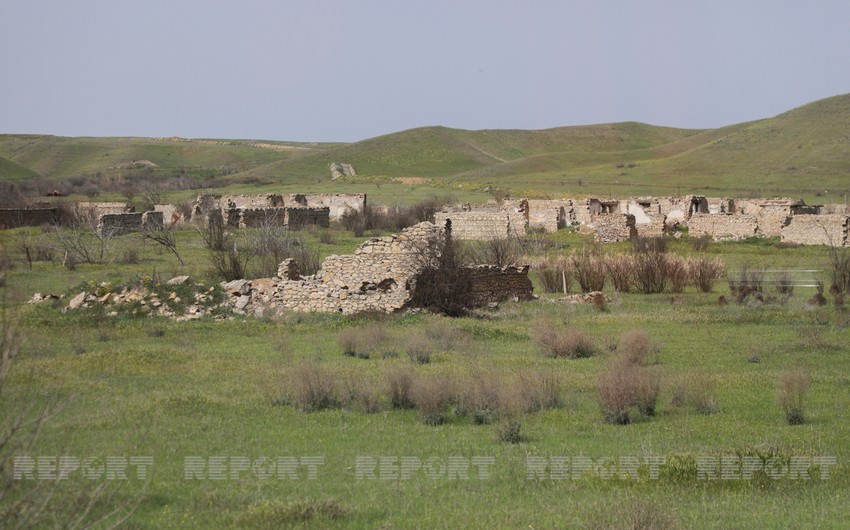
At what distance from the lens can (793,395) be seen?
11.4 m

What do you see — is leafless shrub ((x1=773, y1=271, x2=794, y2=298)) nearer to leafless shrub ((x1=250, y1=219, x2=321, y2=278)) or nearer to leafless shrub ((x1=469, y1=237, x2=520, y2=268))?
leafless shrub ((x1=469, y1=237, x2=520, y2=268))

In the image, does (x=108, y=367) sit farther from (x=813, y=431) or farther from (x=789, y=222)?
(x=789, y=222)

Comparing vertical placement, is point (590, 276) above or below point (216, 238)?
below

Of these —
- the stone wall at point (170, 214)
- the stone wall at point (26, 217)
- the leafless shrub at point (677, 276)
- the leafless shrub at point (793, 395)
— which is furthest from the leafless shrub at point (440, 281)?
the stone wall at point (26, 217)

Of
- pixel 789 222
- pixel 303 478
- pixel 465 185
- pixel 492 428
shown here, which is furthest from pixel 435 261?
pixel 465 185

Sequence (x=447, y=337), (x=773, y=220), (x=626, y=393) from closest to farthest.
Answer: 1. (x=626, y=393)
2. (x=447, y=337)
3. (x=773, y=220)

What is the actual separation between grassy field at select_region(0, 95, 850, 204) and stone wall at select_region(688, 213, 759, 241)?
69.4ft

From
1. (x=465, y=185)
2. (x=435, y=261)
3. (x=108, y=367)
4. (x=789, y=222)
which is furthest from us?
(x=465, y=185)

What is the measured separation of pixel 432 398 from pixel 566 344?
18.1 ft

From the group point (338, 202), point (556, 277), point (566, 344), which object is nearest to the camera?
point (566, 344)

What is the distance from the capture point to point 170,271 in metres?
27.2

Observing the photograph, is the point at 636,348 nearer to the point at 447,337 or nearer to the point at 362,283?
the point at 447,337

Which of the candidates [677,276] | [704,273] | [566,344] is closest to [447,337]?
[566,344]

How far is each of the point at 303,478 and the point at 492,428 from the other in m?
2.58
